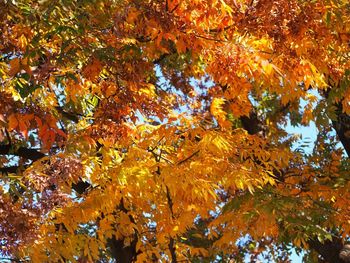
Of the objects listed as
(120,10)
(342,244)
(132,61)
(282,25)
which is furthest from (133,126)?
(342,244)

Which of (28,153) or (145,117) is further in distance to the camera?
(28,153)

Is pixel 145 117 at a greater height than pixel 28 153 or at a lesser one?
lesser

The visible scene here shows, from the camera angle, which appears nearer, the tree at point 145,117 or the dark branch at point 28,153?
the tree at point 145,117

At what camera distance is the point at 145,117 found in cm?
662

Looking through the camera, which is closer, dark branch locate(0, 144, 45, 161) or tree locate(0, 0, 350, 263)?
tree locate(0, 0, 350, 263)

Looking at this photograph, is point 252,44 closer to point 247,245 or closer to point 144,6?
point 144,6

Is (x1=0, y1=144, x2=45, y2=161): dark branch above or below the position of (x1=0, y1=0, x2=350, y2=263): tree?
above

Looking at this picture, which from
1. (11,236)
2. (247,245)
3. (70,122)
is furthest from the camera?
(247,245)

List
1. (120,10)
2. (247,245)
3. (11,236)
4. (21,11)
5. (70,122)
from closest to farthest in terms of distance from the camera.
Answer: (21,11) < (11,236) < (120,10) < (70,122) < (247,245)

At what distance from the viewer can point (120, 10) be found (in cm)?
567

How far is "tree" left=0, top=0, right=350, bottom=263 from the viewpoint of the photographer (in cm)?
526

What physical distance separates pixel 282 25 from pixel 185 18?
40.8 inches

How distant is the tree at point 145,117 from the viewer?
526 centimetres

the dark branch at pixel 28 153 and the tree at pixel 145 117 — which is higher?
the dark branch at pixel 28 153
